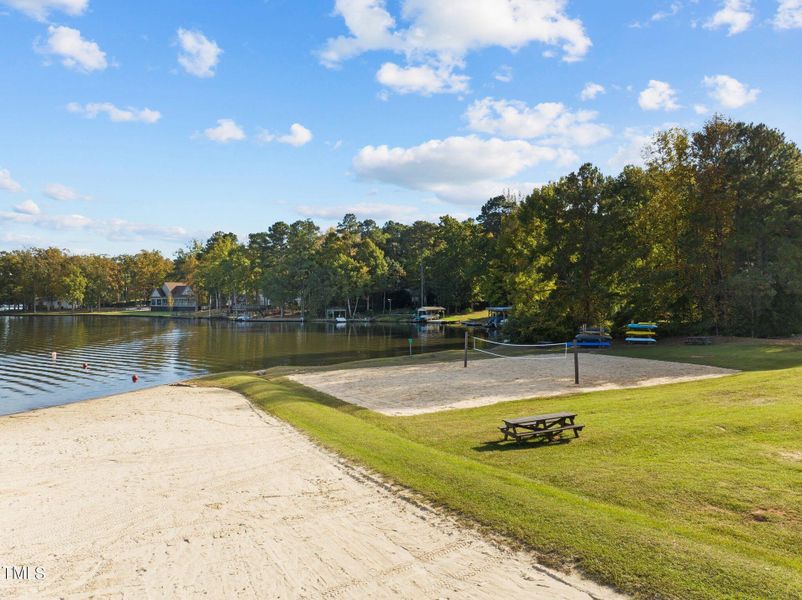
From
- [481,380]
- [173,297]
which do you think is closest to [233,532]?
[481,380]

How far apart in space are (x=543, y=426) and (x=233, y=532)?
21.4 ft

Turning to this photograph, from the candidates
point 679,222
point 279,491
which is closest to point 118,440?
point 279,491

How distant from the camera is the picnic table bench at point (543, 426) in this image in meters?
10.1

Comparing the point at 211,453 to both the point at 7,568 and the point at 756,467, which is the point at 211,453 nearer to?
the point at 7,568

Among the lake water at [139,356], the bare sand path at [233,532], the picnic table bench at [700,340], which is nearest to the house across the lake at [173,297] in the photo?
the lake water at [139,356]

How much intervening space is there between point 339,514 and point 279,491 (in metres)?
1.65

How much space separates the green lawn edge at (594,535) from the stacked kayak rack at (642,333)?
25079 mm

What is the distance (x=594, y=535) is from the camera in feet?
19.0

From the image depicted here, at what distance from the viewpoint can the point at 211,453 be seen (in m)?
11.1

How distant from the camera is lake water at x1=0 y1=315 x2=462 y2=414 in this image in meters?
25.4

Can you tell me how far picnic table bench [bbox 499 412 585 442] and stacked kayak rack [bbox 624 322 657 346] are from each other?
75.5 ft

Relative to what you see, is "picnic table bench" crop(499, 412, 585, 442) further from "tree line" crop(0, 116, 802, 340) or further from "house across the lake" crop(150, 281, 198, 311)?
"house across the lake" crop(150, 281, 198, 311)

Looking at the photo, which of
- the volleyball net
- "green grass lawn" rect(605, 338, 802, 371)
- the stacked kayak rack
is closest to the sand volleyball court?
the volleyball net

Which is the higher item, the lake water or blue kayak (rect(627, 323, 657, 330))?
blue kayak (rect(627, 323, 657, 330))
